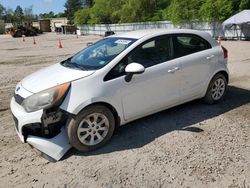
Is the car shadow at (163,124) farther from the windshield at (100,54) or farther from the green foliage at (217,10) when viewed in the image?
the green foliage at (217,10)

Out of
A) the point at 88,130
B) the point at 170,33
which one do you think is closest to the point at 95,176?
the point at 88,130

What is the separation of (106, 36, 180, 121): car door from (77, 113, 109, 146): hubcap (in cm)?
40

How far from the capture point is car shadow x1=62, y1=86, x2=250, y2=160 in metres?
4.74

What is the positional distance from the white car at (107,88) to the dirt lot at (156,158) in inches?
11.3

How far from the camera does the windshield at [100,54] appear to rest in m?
4.93

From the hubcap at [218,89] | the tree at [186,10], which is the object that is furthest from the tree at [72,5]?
the hubcap at [218,89]

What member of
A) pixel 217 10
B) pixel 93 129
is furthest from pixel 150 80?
pixel 217 10

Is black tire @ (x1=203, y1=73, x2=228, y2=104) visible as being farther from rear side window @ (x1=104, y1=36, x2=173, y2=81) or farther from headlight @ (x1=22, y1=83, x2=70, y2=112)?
headlight @ (x1=22, y1=83, x2=70, y2=112)

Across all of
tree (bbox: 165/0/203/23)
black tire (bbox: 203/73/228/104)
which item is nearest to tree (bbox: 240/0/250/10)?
tree (bbox: 165/0/203/23)

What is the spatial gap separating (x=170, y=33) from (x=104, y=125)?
2.03m

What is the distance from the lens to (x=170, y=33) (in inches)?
→ 218

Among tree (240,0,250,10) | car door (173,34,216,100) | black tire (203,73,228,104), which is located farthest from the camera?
tree (240,0,250,10)

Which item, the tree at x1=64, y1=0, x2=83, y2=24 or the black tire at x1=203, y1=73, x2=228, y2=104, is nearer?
the black tire at x1=203, y1=73, x2=228, y2=104

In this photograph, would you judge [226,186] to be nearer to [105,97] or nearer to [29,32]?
[105,97]
